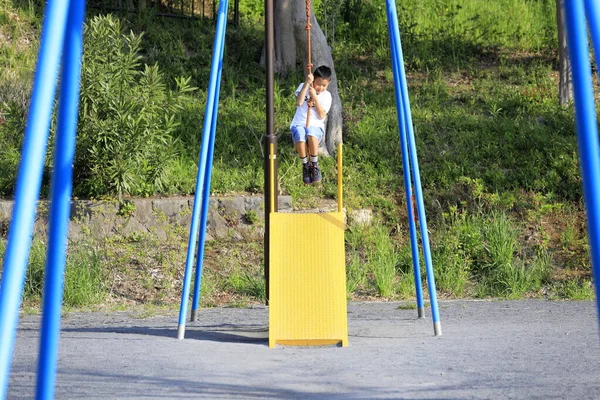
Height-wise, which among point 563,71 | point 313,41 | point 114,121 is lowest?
point 114,121

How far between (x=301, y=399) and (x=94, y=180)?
21.7ft

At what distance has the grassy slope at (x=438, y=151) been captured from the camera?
10.0 metres

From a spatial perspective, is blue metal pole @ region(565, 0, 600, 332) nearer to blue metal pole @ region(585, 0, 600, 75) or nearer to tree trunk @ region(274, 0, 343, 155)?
blue metal pole @ region(585, 0, 600, 75)

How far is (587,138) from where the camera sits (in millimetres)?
2328

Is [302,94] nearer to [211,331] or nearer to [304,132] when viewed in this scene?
[304,132]

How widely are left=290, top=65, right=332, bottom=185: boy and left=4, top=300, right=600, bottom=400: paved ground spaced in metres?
1.60

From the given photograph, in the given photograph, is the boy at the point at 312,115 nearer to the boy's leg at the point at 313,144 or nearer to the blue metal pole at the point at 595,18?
the boy's leg at the point at 313,144

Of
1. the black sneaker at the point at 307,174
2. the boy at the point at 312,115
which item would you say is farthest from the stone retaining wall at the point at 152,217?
the boy at the point at 312,115

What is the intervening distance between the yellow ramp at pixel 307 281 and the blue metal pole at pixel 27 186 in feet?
14.3

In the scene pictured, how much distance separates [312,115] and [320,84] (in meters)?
0.30

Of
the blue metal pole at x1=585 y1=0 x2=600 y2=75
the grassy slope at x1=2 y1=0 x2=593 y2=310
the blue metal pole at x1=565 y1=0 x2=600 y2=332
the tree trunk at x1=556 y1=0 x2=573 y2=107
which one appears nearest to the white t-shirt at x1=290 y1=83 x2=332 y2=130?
the grassy slope at x1=2 y1=0 x2=593 y2=310

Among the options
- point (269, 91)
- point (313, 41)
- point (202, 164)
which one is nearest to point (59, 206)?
point (202, 164)

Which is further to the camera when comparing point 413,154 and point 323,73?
point 323,73

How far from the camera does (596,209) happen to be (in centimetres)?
233
